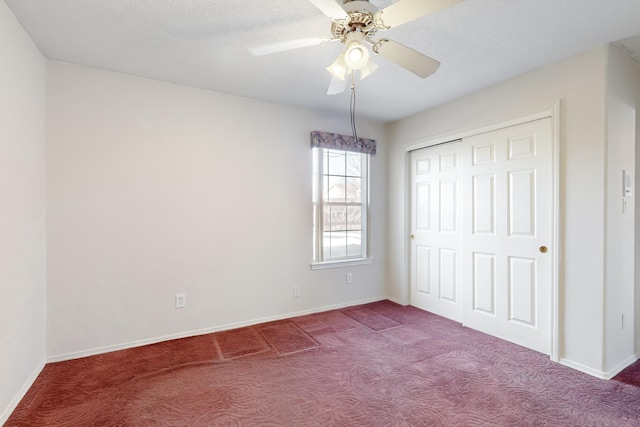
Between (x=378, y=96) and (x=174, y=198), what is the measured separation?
2.34m

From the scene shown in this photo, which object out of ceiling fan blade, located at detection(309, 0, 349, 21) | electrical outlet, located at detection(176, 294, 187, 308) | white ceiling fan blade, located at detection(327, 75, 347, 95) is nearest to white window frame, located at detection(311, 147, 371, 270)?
electrical outlet, located at detection(176, 294, 187, 308)

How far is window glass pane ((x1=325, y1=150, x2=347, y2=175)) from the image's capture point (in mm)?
3820

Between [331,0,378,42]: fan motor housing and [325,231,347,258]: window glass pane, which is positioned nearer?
[331,0,378,42]: fan motor housing

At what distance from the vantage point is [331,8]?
142 cm

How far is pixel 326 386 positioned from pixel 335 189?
231 centimetres

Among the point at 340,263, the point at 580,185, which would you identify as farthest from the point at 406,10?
the point at 340,263

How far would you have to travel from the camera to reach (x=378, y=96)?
3.22 metres

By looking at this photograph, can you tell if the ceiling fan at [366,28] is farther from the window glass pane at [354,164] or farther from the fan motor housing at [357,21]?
the window glass pane at [354,164]

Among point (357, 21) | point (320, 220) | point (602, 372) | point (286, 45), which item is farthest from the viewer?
point (320, 220)

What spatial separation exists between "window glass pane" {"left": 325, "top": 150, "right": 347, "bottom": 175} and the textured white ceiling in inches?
40.5

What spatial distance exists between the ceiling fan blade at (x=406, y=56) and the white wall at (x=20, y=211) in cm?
222

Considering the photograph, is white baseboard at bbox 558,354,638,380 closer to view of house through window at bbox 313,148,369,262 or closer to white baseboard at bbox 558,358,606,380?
white baseboard at bbox 558,358,606,380

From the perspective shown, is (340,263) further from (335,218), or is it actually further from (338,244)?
(335,218)

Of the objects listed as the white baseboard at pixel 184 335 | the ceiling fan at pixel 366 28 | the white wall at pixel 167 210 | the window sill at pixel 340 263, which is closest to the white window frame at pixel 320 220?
the window sill at pixel 340 263
